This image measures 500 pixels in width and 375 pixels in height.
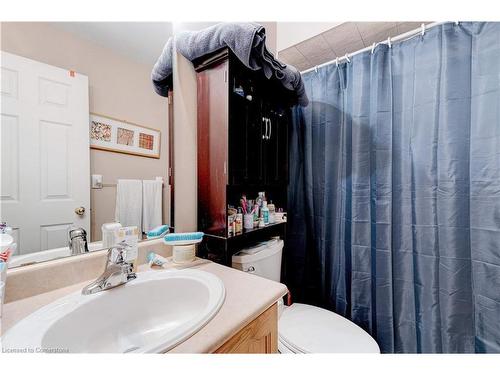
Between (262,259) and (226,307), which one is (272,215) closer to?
(262,259)

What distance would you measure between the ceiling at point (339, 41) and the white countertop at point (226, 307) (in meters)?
1.25

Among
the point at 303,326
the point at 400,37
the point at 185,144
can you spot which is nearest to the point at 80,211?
the point at 185,144

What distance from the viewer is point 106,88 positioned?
731 millimetres

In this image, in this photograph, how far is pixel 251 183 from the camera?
3.31 ft

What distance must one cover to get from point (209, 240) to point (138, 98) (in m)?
0.64

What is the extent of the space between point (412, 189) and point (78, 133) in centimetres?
140

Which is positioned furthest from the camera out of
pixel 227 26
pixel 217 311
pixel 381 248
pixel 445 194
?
pixel 381 248

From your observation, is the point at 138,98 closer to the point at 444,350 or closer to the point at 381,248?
the point at 381,248

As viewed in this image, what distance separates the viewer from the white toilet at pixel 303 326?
0.84 meters

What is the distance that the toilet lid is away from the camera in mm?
833

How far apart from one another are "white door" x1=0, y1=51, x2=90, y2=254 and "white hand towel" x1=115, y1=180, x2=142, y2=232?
91mm

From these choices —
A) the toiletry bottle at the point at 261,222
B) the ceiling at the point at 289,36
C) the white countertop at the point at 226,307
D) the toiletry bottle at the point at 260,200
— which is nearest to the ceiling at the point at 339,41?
the ceiling at the point at 289,36

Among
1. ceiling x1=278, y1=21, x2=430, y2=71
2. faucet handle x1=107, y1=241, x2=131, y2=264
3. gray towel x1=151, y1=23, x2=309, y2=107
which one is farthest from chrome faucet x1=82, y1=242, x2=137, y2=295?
ceiling x1=278, y1=21, x2=430, y2=71
